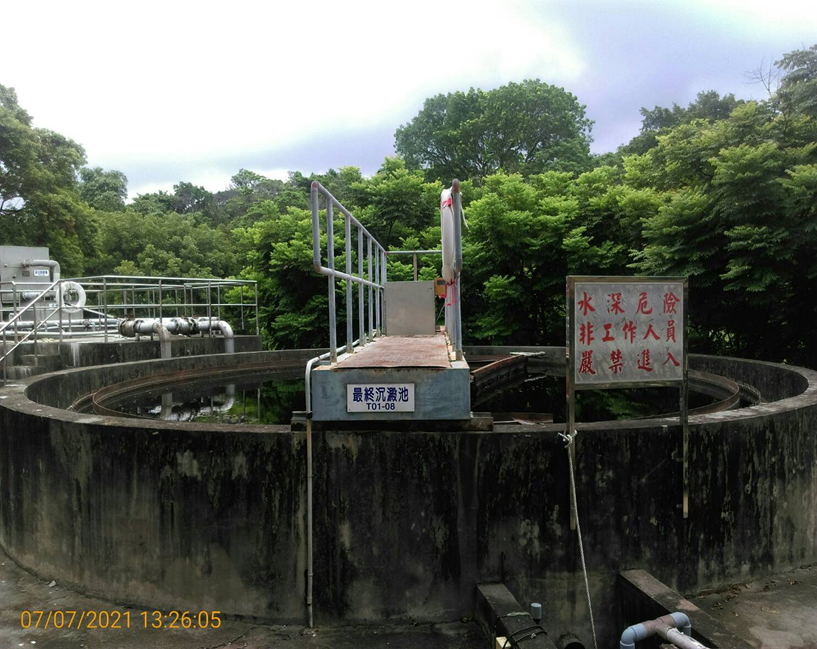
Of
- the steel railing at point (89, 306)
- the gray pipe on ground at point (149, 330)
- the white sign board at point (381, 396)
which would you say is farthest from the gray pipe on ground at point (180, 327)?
the white sign board at point (381, 396)

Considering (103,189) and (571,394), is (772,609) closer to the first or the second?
(571,394)

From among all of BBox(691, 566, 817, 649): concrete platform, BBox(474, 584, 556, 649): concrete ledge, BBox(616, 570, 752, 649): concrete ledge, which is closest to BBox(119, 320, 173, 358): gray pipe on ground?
BBox(474, 584, 556, 649): concrete ledge

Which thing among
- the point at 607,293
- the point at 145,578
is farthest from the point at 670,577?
the point at 145,578

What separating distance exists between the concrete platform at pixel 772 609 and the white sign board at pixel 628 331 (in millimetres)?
1343

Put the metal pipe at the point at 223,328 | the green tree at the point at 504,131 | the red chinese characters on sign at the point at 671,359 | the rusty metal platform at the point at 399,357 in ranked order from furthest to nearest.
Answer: the green tree at the point at 504,131 < the metal pipe at the point at 223,328 < the red chinese characters on sign at the point at 671,359 < the rusty metal platform at the point at 399,357

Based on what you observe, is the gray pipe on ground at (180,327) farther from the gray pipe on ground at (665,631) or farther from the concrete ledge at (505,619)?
the gray pipe on ground at (665,631)

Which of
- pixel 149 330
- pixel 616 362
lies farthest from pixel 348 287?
pixel 149 330

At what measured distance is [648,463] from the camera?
3668 mm

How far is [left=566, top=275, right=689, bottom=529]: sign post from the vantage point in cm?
370

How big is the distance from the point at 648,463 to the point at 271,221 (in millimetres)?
14711

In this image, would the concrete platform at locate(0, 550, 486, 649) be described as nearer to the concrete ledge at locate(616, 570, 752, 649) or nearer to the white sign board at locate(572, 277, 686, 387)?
the concrete ledge at locate(616, 570, 752, 649)

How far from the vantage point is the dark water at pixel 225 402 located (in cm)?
585

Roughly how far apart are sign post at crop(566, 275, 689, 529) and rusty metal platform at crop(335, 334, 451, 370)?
823 millimetres

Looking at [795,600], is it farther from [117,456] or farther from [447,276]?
[117,456]
